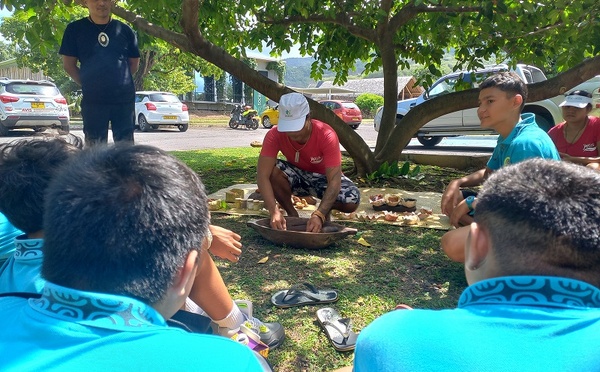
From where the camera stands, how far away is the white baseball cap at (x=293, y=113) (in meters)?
4.24

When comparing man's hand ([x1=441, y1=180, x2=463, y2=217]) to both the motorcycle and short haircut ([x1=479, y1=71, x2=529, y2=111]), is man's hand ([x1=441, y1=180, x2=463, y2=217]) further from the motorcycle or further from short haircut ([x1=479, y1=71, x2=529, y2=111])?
the motorcycle

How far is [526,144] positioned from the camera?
308 cm

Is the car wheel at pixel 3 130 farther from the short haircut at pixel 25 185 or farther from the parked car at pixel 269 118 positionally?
the short haircut at pixel 25 185

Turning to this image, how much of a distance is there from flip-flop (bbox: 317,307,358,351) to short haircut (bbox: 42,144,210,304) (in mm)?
1645

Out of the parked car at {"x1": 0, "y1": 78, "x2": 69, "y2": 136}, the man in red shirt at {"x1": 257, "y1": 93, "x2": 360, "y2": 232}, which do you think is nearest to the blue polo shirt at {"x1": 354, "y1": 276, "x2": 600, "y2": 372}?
the man in red shirt at {"x1": 257, "y1": 93, "x2": 360, "y2": 232}

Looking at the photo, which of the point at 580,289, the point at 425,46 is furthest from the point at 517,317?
the point at 425,46

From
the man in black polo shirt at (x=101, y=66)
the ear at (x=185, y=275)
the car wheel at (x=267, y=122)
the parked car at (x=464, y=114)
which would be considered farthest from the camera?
the car wheel at (x=267, y=122)

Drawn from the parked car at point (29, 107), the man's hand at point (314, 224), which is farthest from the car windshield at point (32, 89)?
the man's hand at point (314, 224)

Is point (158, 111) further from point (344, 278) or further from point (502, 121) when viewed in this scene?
point (502, 121)

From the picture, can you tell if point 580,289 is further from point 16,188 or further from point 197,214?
point 16,188

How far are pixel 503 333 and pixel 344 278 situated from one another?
2.54 meters

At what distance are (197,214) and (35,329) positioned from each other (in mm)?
395

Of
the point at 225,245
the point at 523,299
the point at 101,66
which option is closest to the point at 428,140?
the point at 101,66

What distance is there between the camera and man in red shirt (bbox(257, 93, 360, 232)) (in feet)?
13.9
